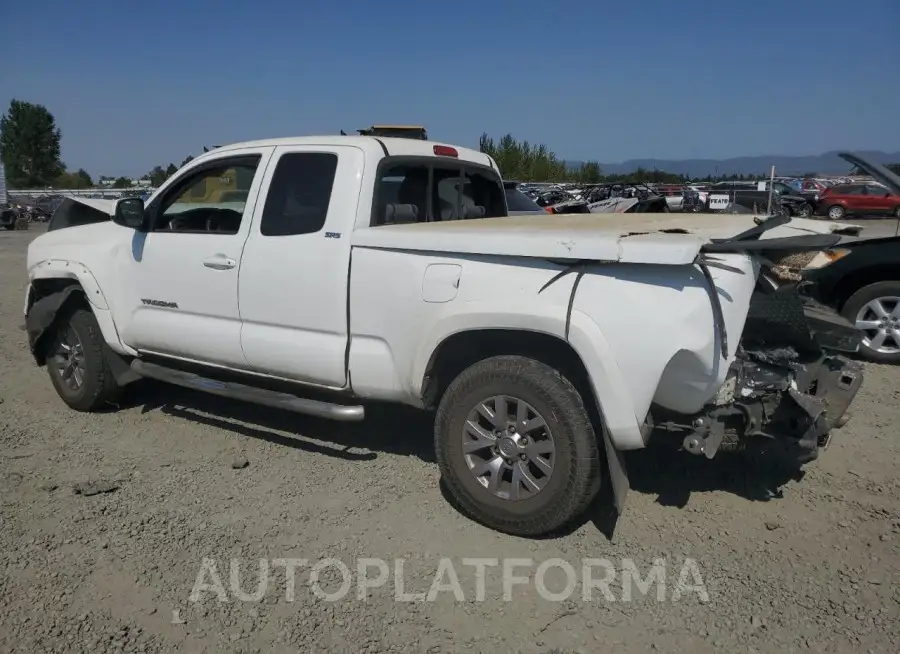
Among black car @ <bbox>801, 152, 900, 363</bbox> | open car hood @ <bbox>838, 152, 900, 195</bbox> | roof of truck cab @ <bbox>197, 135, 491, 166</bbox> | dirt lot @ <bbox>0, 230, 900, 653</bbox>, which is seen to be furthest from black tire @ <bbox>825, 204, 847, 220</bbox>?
roof of truck cab @ <bbox>197, 135, 491, 166</bbox>

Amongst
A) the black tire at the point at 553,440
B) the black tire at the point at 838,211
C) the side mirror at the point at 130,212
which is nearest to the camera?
the black tire at the point at 553,440

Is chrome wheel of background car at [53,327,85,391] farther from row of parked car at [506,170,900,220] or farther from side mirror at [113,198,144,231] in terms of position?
row of parked car at [506,170,900,220]

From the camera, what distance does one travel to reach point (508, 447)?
11.7 ft

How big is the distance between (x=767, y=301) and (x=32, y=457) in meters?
4.55

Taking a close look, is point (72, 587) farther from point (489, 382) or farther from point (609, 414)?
point (609, 414)

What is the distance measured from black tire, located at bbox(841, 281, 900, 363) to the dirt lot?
6.15 ft

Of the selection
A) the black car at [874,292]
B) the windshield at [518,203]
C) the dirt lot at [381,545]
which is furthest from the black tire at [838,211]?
the dirt lot at [381,545]

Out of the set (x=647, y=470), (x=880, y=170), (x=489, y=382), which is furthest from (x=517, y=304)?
(x=880, y=170)

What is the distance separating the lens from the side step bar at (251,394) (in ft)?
13.5

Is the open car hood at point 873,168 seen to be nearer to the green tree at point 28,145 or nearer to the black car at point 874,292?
the black car at point 874,292

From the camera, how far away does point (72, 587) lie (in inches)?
127

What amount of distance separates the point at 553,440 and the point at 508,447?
250mm

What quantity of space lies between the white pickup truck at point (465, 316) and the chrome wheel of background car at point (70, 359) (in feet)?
1.49

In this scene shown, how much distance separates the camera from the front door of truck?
4516 millimetres
